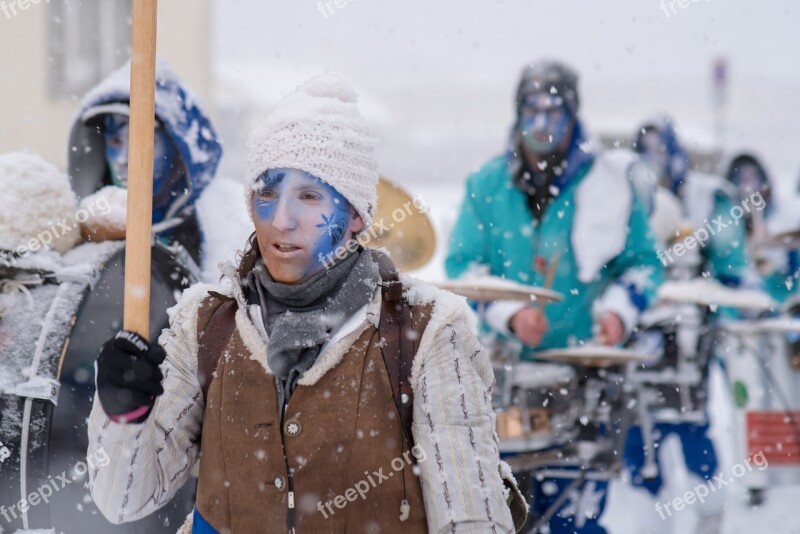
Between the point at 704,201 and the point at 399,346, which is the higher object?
the point at 704,201

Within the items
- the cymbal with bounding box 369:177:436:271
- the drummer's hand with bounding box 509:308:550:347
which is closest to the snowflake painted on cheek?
the drummer's hand with bounding box 509:308:550:347

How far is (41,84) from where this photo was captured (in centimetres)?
365

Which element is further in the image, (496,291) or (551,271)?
(551,271)

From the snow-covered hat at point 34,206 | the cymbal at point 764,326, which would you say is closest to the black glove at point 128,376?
the snow-covered hat at point 34,206

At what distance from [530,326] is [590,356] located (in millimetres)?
329

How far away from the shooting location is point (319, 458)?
85.5 inches

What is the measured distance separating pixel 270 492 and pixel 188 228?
1474mm

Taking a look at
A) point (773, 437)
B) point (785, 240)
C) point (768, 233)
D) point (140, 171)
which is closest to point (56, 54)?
point (140, 171)

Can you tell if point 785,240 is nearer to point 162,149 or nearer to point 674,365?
point 674,365

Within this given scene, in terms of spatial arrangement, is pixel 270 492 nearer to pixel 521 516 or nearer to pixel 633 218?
pixel 521 516

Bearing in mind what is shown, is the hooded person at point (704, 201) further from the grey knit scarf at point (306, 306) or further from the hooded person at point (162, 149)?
the grey knit scarf at point (306, 306)

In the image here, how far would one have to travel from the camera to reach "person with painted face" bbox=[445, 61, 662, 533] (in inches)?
185

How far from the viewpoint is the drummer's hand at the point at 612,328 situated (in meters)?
4.71

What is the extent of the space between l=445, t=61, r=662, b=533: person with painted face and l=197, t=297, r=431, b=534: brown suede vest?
7.99 feet
